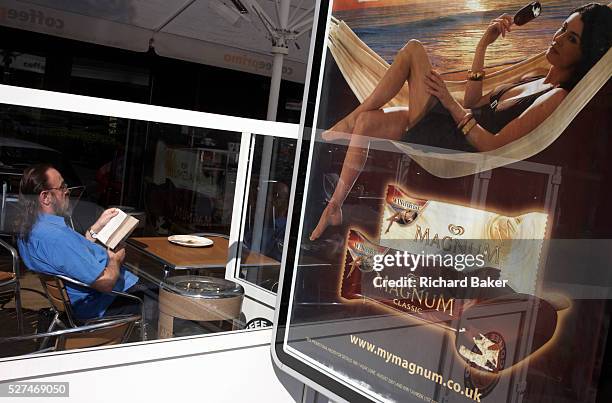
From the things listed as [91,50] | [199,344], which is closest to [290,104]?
[91,50]

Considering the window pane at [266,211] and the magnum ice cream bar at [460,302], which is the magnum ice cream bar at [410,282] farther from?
the window pane at [266,211]

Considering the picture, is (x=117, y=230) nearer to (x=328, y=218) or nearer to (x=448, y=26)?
(x=328, y=218)

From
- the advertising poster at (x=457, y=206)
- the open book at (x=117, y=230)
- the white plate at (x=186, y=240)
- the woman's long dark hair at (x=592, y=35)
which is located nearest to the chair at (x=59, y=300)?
the open book at (x=117, y=230)

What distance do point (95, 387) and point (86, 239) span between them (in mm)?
502

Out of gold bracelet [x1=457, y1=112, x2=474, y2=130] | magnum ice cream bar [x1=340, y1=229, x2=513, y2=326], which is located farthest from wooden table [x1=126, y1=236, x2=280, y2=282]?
gold bracelet [x1=457, y1=112, x2=474, y2=130]

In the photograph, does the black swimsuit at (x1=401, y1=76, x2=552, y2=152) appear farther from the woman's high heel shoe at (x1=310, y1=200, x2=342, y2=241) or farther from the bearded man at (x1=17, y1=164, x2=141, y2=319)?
the bearded man at (x1=17, y1=164, x2=141, y2=319)

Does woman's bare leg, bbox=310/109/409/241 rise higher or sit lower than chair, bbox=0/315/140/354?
higher

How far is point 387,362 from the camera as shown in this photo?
166 centimetres

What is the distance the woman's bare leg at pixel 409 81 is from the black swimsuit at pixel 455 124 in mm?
34

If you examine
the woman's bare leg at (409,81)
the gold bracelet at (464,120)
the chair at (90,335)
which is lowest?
the chair at (90,335)

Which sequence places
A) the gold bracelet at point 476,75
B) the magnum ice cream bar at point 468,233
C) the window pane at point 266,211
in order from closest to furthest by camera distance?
the magnum ice cream bar at point 468,233, the gold bracelet at point 476,75, the window pane at point 266,211

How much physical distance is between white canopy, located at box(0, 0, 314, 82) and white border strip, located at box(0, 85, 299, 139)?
3072 mm

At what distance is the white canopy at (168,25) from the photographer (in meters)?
4.97

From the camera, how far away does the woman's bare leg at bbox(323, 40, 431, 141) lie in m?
1.63
